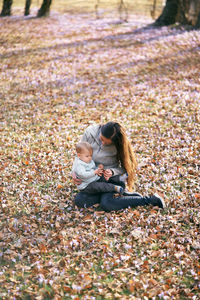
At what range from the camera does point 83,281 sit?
5125 mm

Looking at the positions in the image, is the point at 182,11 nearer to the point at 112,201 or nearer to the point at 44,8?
the point at 44,8

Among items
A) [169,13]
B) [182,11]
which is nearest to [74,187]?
[182,11]

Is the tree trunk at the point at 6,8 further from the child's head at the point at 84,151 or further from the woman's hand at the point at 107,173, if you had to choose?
the woman's hand at the point at 107,173

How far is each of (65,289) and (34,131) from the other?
7.06 meters

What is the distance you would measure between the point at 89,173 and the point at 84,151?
50 cm

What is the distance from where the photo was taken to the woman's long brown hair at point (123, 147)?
6398 mm

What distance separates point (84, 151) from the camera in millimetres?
6531

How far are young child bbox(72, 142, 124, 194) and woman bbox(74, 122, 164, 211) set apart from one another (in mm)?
130

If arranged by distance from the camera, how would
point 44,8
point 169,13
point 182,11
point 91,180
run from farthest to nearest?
point 44,8 → point 169,13 → point 182,11 → point 91,180

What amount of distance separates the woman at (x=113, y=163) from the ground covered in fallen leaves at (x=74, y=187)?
0.23m

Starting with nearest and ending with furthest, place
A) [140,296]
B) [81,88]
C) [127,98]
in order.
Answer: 1. [140,296]
2. [127,98]
3. [81,88]

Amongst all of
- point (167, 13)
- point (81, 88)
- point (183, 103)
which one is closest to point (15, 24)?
point (167, 13)

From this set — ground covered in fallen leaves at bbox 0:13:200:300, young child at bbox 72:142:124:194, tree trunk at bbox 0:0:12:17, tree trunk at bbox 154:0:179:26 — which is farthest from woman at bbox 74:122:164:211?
tree trunk at bbox 0:0:12:17

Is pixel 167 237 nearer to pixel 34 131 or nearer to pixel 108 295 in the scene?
pixel 108 295
